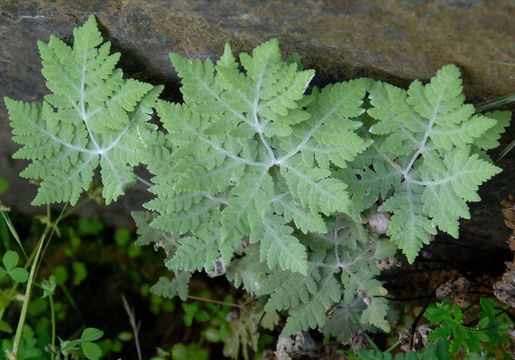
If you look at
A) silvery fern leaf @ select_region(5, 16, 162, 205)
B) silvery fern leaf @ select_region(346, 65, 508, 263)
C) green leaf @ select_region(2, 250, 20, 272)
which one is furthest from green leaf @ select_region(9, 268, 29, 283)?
silvery fern leaf @ select_region(346, 65, 508, 263)

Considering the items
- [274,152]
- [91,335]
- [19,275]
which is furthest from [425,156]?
[19,275]

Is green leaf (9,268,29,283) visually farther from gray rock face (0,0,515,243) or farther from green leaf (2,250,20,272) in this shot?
gray rock face (0,0,515,243)

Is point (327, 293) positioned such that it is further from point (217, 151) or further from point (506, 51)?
point (506, 51)

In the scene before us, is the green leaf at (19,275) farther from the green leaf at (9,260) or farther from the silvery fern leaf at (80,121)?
the silvery fern leaf at (80,121)

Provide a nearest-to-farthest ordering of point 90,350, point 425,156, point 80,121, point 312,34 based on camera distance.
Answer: point 312,34
point 425,156
point 80,121
point 90,350

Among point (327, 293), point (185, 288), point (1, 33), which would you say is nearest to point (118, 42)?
point (1, 33)

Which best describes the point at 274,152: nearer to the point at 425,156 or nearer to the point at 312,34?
the point at 312,34
